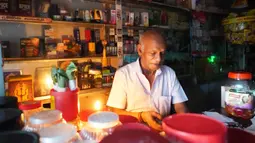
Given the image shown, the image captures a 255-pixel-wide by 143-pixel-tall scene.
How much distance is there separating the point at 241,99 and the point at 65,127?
1082 millimetres

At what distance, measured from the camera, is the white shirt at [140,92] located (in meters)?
1.61

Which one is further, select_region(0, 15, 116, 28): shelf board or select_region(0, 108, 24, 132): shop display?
select_region(0, 15, 116, 28): shelf board

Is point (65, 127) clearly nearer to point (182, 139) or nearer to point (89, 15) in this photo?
point (182, 139)

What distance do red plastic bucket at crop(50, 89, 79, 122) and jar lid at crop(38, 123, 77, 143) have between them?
24 centimetres

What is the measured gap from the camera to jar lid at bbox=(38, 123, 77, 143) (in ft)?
1.53

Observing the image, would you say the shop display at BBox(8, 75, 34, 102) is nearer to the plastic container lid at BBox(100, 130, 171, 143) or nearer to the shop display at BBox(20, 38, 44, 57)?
the shop display at BBox(20, 38, 44, 57)

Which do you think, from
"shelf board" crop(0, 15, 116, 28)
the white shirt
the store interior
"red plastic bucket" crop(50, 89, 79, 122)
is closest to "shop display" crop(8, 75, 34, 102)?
the store interior

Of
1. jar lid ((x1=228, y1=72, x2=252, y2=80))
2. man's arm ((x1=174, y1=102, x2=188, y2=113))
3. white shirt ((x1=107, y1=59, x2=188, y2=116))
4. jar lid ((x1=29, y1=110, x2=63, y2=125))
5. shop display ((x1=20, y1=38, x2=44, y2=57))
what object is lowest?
man's arm ((x1=174, y1=102, x2=188, y2=113))

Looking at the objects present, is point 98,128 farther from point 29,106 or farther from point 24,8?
point 24,8

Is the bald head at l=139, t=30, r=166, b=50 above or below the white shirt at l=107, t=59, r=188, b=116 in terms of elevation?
above

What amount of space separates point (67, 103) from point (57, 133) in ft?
Result: 0.98

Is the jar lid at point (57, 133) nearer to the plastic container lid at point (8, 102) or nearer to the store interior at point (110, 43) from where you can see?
the plastic container lid at point (8, 102)

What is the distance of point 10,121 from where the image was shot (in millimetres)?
529

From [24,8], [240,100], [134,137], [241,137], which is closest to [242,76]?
[240,100]
